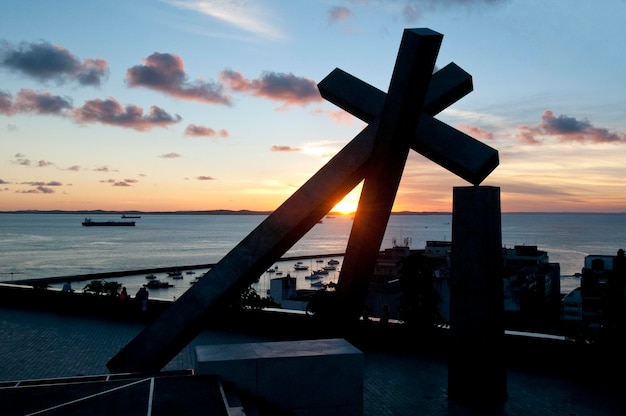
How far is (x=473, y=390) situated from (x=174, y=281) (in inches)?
3425

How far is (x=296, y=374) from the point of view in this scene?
772cm

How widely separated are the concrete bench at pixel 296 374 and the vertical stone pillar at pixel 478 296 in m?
2.39

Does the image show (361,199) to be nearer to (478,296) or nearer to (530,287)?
(478,296)

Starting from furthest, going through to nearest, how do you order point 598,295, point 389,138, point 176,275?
1. point 176,275
2. point 598,295
3. point 389,138

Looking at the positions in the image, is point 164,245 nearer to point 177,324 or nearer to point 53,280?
point 53,280

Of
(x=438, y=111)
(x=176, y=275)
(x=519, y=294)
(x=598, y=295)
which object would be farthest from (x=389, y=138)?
(x=176, y=275)

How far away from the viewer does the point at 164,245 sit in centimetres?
16675

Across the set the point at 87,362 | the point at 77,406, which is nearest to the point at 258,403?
the point at 77,406

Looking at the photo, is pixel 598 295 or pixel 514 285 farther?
pixel 514 285

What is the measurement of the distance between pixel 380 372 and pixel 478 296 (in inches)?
122

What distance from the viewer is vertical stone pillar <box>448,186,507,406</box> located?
9.06 m

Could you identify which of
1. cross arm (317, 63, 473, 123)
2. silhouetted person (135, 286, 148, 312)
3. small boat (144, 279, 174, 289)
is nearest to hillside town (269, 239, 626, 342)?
cross arm (317, 63, 473, 123)

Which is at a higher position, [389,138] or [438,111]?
[438,111]

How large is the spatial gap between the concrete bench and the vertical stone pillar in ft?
7.83
